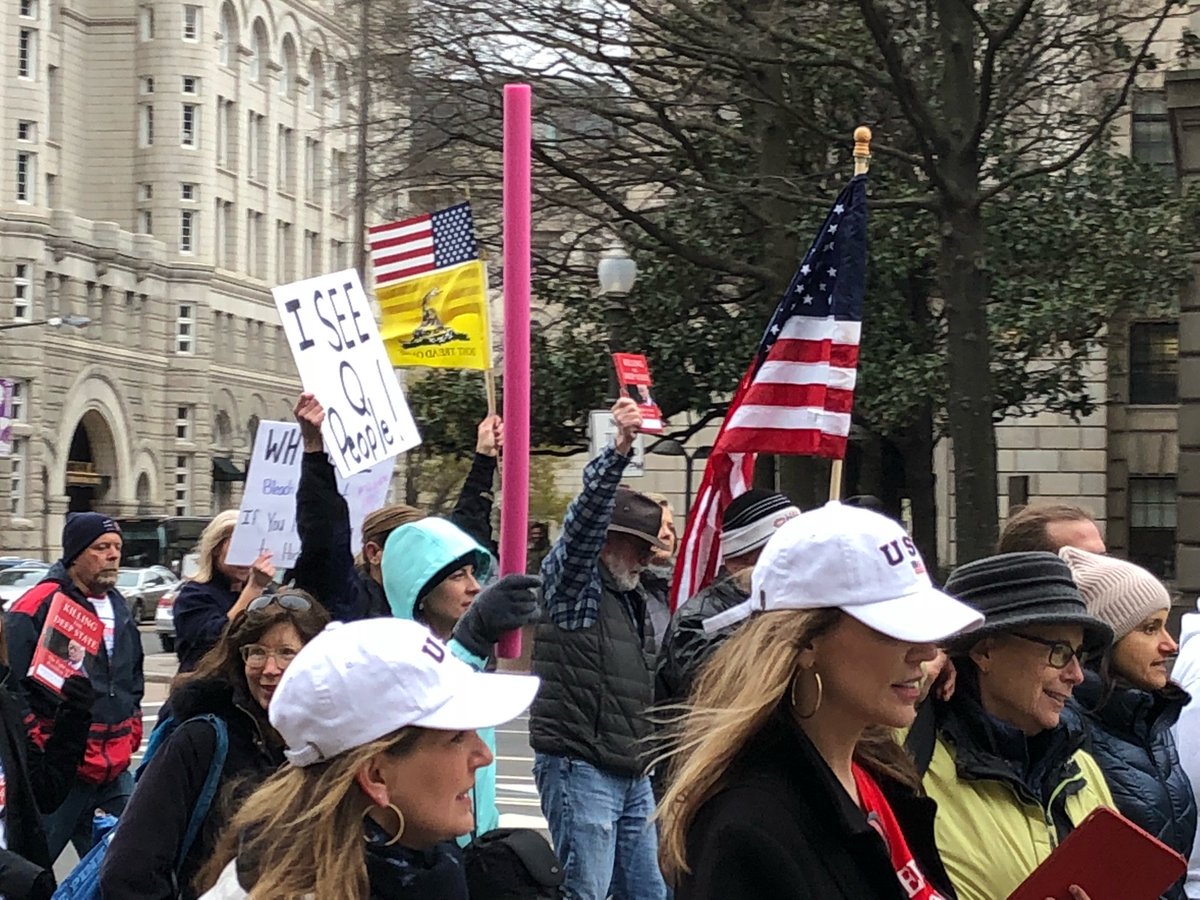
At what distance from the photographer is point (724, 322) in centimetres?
2289

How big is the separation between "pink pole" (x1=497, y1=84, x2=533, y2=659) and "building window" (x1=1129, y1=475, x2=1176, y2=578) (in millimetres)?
28999

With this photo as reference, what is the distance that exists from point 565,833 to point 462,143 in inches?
508

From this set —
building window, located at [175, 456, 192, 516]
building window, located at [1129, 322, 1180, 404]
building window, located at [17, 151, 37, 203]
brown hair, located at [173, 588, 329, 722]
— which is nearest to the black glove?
brown hair, located at [173, 588, 329, 722]

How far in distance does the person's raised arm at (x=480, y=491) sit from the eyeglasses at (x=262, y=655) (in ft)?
8.85

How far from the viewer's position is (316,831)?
3033mm

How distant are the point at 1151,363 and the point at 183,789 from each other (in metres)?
30.6

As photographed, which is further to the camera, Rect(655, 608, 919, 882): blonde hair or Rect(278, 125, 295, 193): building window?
Rect(278, 125, 295, 193): building window

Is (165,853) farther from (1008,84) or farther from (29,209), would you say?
(29,209)

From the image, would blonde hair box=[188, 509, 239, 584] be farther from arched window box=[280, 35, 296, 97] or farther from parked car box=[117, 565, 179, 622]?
arched window box=[280, 35, 296, 97]

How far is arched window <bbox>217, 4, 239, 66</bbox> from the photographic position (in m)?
78.6

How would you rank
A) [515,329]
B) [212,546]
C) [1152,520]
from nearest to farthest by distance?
1. [515,329]
2. [212,546]
3. [1152,520]

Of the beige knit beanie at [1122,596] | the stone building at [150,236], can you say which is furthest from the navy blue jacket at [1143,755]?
the stone building at [150,236]

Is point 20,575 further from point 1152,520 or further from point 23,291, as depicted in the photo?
point 23,291

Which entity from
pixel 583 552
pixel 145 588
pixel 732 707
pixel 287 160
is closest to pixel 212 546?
pixel 583 552
